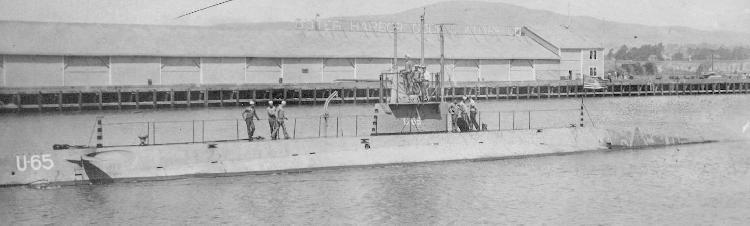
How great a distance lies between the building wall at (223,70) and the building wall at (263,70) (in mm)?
600

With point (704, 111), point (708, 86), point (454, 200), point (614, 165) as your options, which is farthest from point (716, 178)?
point (708, 86)

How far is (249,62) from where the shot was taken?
7000 centimetres

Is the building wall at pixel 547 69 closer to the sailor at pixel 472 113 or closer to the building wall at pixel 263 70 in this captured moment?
the building wall at pixel 263 70

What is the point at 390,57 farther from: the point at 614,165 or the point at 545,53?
the point at 614,165

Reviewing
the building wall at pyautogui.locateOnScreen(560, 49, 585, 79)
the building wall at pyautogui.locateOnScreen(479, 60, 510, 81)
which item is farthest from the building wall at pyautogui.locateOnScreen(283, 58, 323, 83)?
the building wall at pyautogui.locateOnScreen(560, 49, 585, 79)

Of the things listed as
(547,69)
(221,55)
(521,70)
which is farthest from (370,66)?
(547,69)

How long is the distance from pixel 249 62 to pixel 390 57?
13.2 metres

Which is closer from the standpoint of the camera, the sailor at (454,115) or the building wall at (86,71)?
the sailor at (454,115)

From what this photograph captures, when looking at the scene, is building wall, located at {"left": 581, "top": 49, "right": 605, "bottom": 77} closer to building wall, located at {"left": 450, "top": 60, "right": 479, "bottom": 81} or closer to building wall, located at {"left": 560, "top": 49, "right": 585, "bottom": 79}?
building wall, located at {"left": 560, "top": 49, "right": 585, "bottom": 79}

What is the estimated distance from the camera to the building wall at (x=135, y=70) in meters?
64.4

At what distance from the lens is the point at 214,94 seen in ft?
226

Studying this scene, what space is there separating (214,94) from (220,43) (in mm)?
4603

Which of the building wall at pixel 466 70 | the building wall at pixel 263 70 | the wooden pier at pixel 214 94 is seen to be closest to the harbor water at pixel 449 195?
the wooden pier at pixel 214 94

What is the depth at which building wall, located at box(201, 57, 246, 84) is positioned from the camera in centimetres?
6794
